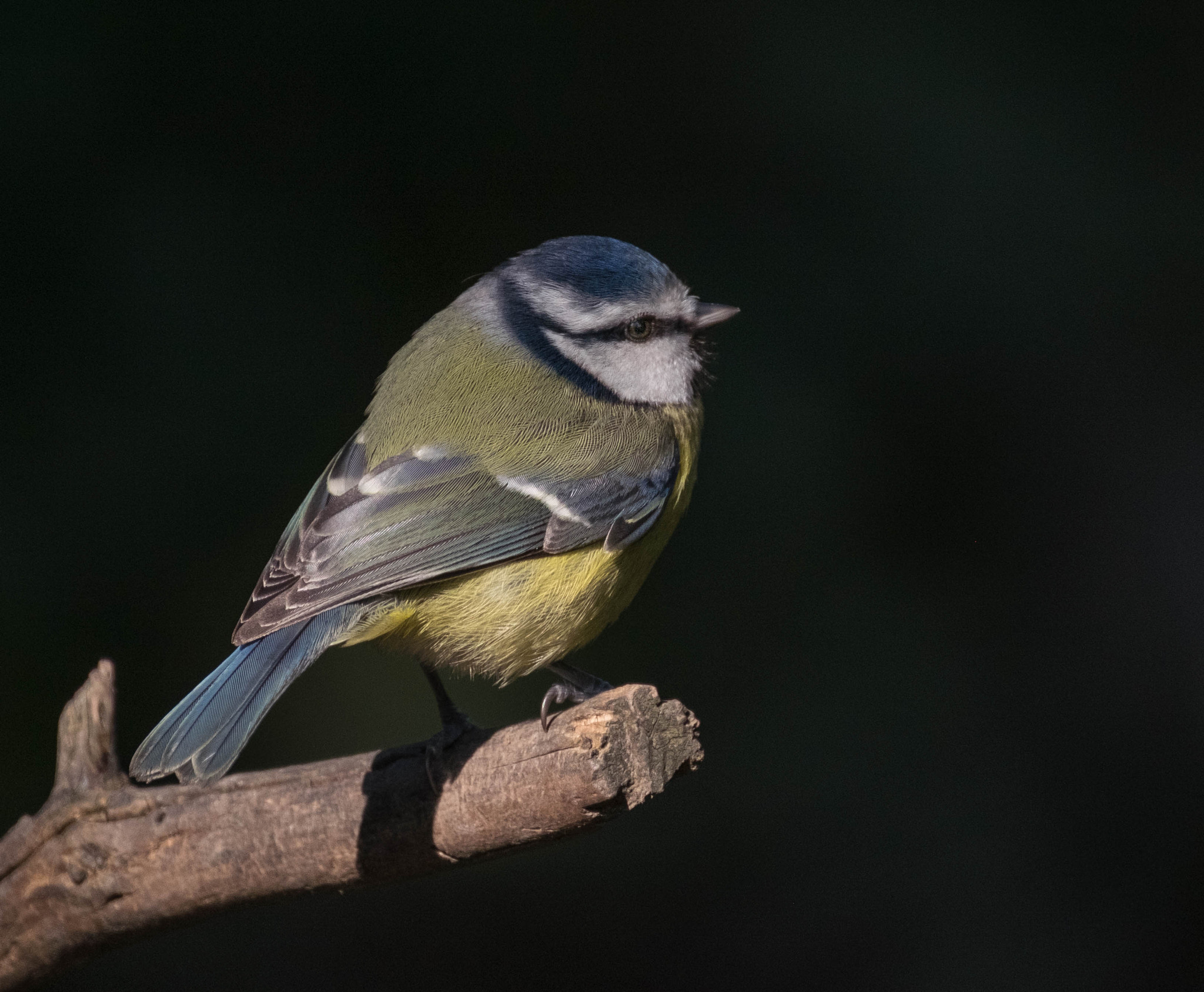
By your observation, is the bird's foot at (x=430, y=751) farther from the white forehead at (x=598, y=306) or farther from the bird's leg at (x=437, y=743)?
the white forehead at (x=598, y=306)

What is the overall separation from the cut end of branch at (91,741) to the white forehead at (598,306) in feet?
3.11

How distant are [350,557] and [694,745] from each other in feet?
1.85

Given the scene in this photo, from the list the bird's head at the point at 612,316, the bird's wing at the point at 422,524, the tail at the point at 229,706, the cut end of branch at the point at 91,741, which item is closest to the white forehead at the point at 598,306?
the bird's head at the point at 612,316

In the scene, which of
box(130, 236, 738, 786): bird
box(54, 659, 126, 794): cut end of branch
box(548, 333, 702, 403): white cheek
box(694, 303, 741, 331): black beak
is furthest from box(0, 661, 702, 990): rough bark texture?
box(694, 303, 741, 331): black beak

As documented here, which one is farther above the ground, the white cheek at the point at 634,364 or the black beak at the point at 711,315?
the black beak at the point at 711,315

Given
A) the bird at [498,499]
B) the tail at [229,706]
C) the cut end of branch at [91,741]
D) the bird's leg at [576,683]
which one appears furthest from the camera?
the bird's leg at [576,683]

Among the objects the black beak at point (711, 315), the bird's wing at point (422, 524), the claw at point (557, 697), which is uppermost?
the black beak at point (711, 315)

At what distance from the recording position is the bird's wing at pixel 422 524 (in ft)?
6.21

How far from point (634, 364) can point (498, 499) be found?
425mm

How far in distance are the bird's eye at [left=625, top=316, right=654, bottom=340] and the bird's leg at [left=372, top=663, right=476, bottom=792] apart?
0.67m

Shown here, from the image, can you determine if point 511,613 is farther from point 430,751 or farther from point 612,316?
point 612,316

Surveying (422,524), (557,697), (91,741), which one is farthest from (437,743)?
(91,741)

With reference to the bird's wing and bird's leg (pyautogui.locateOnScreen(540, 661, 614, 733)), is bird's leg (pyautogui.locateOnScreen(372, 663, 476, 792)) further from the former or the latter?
the bird's wing

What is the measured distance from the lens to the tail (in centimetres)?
175
